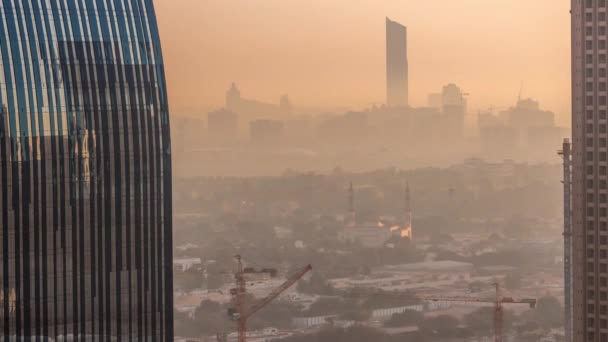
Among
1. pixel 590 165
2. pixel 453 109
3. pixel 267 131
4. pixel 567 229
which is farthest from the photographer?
pixel 453 109

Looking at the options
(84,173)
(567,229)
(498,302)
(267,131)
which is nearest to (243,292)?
(267,131)

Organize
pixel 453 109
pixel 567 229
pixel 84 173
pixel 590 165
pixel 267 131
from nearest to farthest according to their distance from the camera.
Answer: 1. pixel 84 173
2. pixel 590 165
3. pixel 567 229
4. pixel 267 131
5. pixel 453 109

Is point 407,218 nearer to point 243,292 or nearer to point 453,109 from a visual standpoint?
point 453,109

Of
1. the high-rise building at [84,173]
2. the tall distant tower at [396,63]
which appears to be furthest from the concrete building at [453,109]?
the high-rise building at [84,173]

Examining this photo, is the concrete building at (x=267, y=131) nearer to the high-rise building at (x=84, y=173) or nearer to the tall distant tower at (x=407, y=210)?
the tall distant tower at (x=407, y=210)

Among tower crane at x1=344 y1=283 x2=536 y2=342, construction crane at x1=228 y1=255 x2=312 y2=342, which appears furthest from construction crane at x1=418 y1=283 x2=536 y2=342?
construction crane at x1=228 y1=255 x2=312 y2=342

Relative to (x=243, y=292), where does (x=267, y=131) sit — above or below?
above

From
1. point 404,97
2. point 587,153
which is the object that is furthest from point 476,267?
point 587,153
